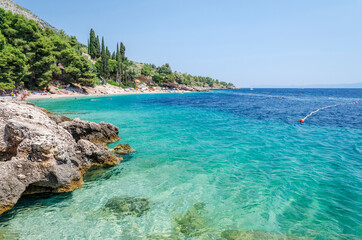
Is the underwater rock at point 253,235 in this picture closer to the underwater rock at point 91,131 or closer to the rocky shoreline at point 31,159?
the rocky shoreline at point 31,159

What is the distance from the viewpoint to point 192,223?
711 centimetres

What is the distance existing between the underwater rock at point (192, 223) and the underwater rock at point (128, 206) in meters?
1.49

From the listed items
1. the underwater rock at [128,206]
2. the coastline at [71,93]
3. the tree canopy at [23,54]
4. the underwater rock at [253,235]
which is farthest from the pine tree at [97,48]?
the underwater rock at [253,235]

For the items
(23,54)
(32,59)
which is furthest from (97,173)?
(32,59)

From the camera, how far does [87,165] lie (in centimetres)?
1091

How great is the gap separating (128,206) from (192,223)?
271 cm

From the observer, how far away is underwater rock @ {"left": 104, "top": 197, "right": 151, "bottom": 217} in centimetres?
750

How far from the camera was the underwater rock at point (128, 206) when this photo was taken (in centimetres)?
750

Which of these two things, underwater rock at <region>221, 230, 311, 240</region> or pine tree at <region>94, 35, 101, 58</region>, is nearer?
underwater rock at <region>221, 230, 311, 240</region>

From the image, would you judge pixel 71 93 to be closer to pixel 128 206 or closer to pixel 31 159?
pixel 31 159

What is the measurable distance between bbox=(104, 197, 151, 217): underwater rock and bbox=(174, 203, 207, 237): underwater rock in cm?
149

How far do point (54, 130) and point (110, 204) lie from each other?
498 centimetres

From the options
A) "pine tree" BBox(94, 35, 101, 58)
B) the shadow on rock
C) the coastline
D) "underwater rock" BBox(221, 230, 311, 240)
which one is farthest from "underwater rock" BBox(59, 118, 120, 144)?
"pine tree" BBox(94, 35, 101, 58)

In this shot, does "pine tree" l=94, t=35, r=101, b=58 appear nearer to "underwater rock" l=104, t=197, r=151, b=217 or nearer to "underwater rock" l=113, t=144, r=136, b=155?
"underwater rock" l=113, t=144, r=136, b=155
